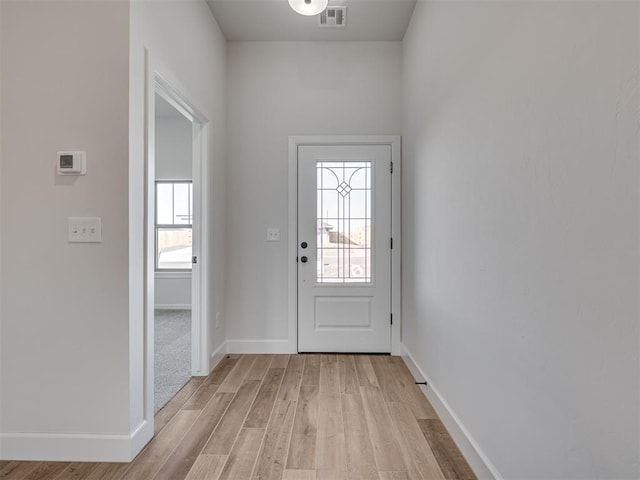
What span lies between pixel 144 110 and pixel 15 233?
0.90 metres

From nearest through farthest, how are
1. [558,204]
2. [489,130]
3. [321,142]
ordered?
[558,204], [489,130], [321,142]

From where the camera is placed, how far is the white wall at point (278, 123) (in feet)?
10.9

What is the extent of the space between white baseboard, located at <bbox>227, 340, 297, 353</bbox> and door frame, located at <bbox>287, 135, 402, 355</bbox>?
0.05 meters

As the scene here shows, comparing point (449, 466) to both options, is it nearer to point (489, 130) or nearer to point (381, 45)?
point (489, 130)

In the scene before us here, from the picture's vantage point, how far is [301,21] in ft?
9.85

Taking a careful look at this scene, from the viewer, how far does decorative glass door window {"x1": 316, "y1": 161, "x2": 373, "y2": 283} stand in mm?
3295

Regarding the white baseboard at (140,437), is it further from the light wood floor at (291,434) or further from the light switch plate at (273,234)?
the light switch plate at (273,234)

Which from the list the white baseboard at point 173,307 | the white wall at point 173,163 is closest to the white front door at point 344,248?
the white baseboard at point 173,307

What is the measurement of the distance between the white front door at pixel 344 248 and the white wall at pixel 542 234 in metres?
1.16

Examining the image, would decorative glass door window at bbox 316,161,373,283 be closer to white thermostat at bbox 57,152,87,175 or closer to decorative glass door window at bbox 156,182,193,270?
white thermostat at bbox 57,152,87,175

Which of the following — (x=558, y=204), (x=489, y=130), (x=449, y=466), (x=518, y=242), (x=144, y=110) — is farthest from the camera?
(x=144, y=110)

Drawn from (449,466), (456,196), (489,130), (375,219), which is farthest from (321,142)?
(449,466)

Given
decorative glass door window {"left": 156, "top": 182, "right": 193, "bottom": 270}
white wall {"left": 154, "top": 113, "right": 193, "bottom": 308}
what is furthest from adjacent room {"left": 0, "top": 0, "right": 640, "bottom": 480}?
decorative glass door window {"left": 156, "top": 182, "right": 193, "bottom": 270}

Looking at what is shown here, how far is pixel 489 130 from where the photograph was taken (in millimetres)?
1541
